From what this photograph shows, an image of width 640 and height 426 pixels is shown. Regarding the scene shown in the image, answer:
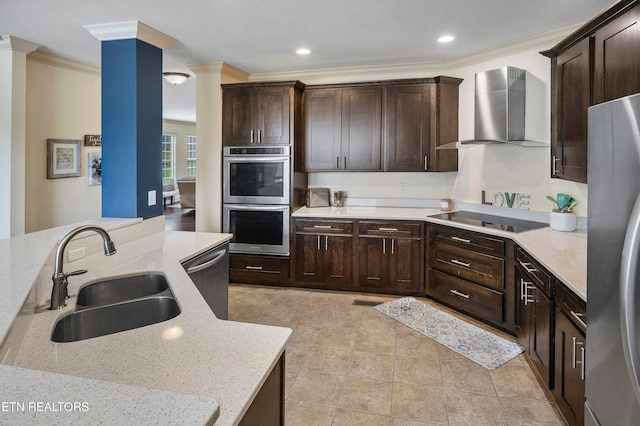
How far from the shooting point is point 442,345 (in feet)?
10.5

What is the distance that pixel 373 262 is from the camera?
4391mm

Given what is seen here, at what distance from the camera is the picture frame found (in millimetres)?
4266

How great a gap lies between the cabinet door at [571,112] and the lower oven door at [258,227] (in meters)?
2.66

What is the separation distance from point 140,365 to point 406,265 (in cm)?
346

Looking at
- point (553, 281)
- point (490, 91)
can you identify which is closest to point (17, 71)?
point (490, 91)

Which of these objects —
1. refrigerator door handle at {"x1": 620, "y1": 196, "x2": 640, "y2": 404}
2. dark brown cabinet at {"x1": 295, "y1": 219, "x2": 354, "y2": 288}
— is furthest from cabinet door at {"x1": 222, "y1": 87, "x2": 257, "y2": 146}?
refrigerator door handle at {"x1": 620, "y1": 196, "x2": 640, "y2": 404}

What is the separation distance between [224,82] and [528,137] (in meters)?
3.29

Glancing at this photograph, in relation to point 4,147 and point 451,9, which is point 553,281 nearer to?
point 451,9

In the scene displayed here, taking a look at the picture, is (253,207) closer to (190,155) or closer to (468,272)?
(468,272)

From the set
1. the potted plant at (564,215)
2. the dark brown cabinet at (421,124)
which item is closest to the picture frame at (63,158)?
the dark brown cabinet at (421,124)

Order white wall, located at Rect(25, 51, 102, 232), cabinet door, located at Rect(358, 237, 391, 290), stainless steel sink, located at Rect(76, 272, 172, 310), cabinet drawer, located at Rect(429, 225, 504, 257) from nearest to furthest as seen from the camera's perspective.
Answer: stainless steel sink, located at Rect(76, 272, 172, 310) < cabinet drawer, located at Rect(429, 225, 504, 257) < white wall, located at Rect(25, 51, 102, 232) < cabinet door, located at Rect(358, 237, 391, 290)

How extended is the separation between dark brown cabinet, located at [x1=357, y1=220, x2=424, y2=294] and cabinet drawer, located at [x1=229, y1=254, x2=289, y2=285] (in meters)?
0.87

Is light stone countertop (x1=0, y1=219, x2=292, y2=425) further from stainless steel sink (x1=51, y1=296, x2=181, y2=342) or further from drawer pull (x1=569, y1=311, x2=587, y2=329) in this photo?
drawer pull (x1=569, y1=311, x2=587, y2=329)

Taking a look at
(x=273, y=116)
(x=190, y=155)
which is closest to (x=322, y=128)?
(x=273, y=116)
